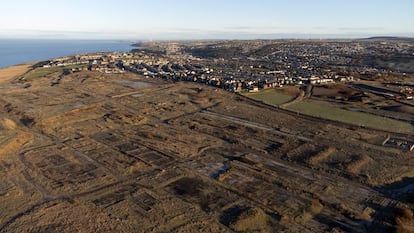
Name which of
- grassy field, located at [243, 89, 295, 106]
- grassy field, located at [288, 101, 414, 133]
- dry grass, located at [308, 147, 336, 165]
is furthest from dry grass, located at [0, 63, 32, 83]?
dry grass, located at [308, 147, 336, 165]

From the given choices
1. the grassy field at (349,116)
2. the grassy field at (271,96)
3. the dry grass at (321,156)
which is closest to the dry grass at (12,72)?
the grassy field at (271,96)

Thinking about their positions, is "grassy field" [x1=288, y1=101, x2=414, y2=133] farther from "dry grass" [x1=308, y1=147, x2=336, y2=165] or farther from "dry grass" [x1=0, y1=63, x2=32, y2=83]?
"dry grass" [x1=0, y1=63, x2=32, y2=83]

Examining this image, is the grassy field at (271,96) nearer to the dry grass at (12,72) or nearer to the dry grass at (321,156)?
the dry grass at (321,156)

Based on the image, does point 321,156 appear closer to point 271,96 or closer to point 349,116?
point 349,116

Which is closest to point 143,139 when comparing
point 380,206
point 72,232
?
point 72,232

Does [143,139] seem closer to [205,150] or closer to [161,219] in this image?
[205,150]
